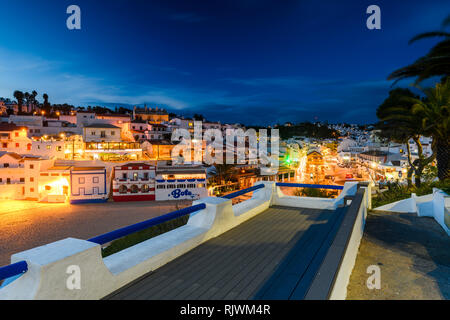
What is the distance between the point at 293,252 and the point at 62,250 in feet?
11.2

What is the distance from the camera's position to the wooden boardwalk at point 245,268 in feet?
11.4

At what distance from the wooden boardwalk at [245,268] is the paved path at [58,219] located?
18.1m

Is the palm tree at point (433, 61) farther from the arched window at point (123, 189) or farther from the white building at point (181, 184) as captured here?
the arched window at point (123, 189)

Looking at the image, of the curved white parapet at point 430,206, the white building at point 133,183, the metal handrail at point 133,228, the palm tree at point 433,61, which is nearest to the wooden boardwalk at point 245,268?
the metal handrail at point 133,228

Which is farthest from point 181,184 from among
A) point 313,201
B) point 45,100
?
point 45,100

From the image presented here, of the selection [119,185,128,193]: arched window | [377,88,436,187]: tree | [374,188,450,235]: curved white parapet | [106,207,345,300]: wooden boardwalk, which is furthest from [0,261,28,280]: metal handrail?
[119,185,128,193]: arched window

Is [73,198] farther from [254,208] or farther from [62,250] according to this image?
[62,250]

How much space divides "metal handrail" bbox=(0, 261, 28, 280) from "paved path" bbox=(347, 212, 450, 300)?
4.02 metres

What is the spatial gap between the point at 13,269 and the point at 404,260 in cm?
600

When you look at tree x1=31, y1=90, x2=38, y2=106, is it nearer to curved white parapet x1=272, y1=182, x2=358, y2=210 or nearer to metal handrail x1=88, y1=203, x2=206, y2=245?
curved white parapet x1=272, y1=182, x2=358, y2=210

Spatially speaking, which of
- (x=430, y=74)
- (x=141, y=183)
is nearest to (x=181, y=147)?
(x=141, y=183)

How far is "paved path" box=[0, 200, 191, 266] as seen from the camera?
20297 mm
